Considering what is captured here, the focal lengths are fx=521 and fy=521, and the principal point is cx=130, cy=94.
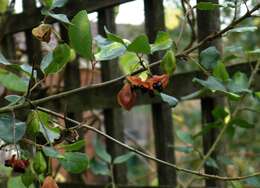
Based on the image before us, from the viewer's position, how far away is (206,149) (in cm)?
135

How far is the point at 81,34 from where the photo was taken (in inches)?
27.8

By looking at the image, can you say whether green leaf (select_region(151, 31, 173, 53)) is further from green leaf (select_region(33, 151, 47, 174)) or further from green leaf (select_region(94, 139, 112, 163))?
green leaf (select_region(94, 139, 112, 163))

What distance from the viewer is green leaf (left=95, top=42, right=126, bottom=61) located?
777 millimetres

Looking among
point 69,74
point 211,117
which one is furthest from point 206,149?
point 69,74

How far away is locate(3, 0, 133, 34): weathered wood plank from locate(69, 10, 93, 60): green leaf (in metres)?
0.45

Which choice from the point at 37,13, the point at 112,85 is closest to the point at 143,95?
the point at 112,85

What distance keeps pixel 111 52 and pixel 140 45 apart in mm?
99

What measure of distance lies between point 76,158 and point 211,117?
66 cm

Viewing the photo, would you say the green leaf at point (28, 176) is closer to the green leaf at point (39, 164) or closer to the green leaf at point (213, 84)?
the green leaf at point (39, 164)

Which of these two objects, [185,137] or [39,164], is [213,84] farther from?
[185,137]

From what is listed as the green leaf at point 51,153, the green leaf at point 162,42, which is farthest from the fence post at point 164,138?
the green leaf at point 51,153

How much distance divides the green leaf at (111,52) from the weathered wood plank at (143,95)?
1.32ft

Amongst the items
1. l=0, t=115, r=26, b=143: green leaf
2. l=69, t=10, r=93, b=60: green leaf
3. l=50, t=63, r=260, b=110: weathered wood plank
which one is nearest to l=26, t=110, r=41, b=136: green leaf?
l=0, t=115, r=26, b=143: green leaf

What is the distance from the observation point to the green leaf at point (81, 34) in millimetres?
690
